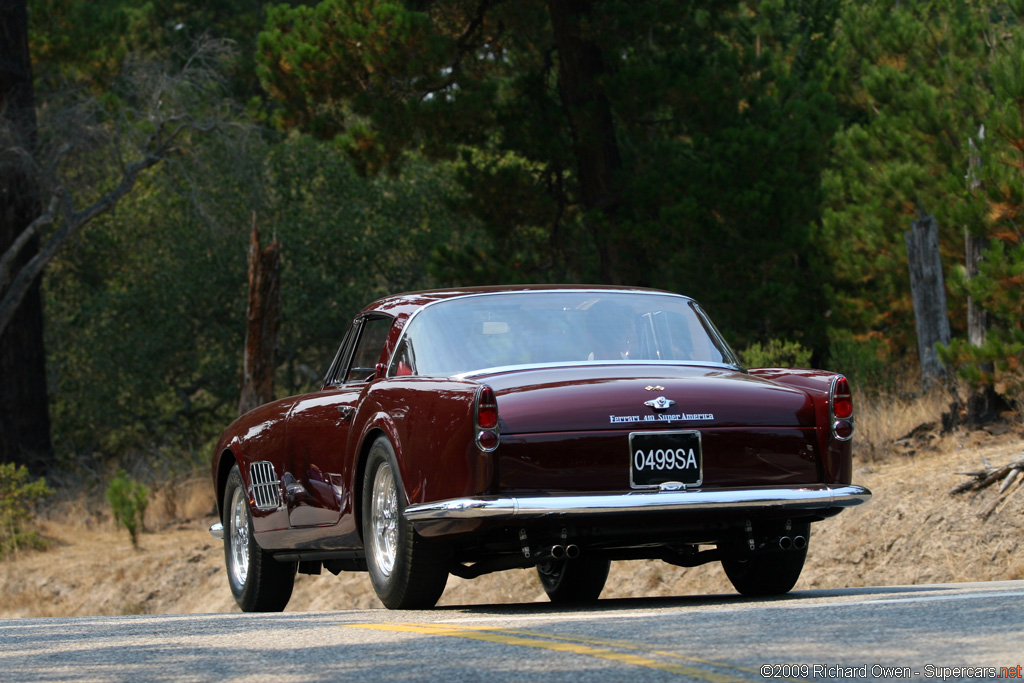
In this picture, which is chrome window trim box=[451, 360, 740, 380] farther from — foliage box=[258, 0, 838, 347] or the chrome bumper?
foliage box=[258, 0, 838, 347]

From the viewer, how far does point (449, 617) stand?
6488 mm

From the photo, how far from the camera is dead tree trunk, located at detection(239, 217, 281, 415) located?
19.1 meters

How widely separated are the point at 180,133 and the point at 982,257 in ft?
49.0

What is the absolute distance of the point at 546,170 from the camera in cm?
2120

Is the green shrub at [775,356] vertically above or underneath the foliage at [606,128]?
underneath

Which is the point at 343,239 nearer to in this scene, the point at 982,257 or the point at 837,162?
the point at 837,162

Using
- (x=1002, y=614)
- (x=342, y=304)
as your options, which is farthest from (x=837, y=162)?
(x=1002, y=614)

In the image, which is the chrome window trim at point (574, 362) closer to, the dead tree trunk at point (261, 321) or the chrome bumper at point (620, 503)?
the chrome bumper at point (620, 503)

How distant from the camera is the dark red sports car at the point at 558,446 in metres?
6.45

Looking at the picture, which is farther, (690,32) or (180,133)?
(180,133)

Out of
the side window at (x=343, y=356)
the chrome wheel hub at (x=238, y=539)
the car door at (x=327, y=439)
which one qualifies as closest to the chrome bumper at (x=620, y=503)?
the car door at (x=327, y=439)

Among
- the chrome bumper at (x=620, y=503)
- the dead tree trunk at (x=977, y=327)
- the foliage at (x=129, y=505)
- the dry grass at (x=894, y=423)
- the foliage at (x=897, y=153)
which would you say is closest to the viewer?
the chrome bumper at (x=620, y=503)

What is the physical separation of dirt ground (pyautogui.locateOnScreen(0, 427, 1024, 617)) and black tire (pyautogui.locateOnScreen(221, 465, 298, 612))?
4.42 m

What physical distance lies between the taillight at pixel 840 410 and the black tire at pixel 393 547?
1984 millimetres
